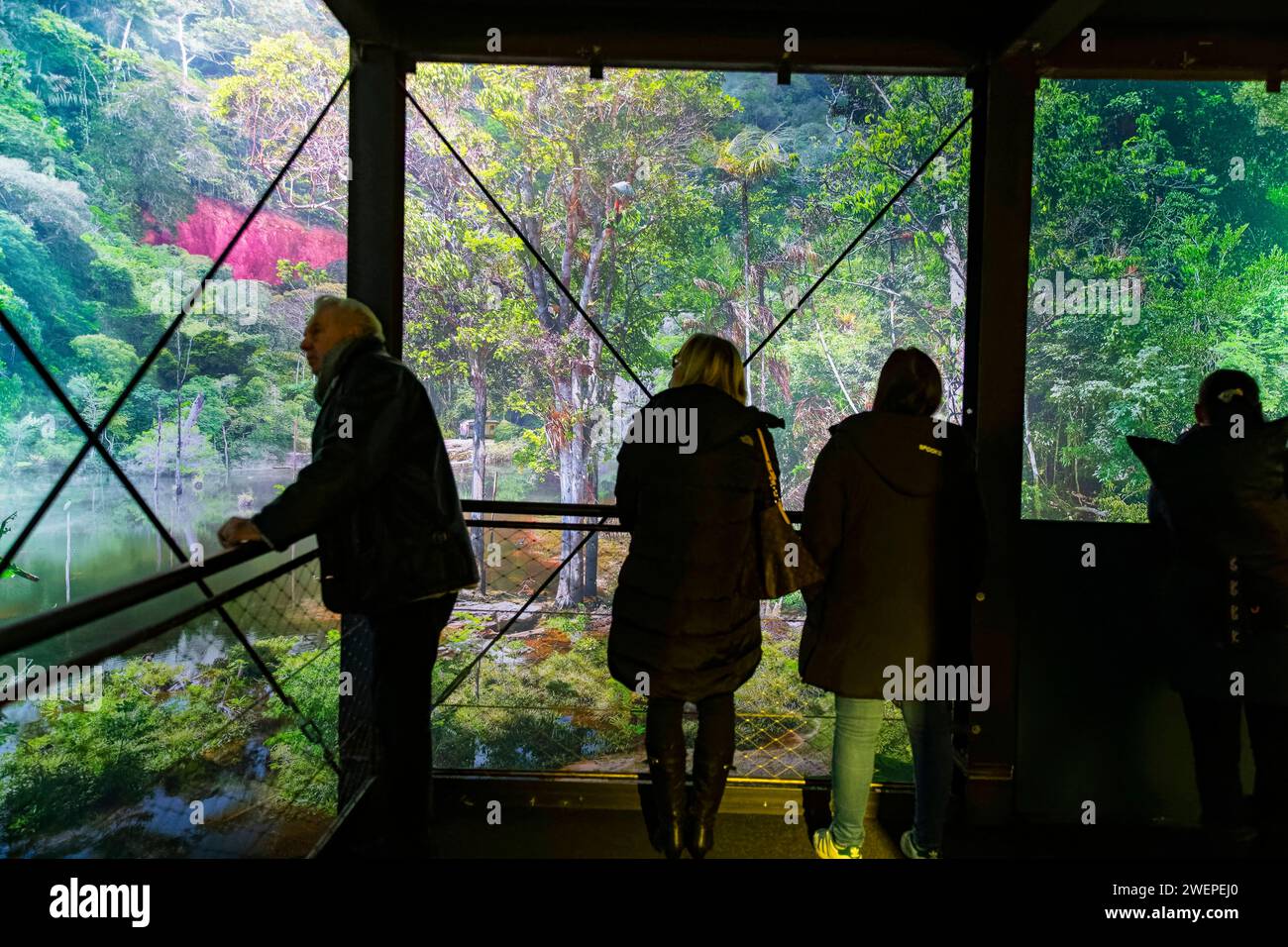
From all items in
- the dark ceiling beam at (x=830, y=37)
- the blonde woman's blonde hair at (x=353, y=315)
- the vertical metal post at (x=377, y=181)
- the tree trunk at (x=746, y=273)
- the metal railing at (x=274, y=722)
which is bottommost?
the metal railing at (x=274, y=722)

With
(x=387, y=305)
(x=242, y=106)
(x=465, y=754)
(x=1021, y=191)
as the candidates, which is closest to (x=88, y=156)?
(x=242, y=106)

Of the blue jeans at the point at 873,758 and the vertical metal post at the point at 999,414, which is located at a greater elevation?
the vertical metal post at the point at 999,414

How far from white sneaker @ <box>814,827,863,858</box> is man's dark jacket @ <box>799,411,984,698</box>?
0.43 meters

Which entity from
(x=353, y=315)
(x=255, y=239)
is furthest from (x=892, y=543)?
(x=255, y=239)

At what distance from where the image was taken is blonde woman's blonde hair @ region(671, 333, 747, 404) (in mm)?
2125

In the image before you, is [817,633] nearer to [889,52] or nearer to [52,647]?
[889,52]

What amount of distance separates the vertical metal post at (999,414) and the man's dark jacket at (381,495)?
159 cm

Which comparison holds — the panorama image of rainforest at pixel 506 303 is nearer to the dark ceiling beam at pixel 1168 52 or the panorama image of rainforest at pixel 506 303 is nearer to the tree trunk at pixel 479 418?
the tree trunk at pixel 479 418

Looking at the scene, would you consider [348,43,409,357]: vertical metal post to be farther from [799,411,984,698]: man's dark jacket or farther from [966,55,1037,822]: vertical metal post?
[966,55,1037,822]: vertical metal post

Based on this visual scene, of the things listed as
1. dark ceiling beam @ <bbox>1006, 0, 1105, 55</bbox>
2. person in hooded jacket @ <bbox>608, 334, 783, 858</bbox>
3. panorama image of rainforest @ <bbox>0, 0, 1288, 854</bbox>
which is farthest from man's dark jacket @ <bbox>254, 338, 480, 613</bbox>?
panorama image of rainforest @ <bbox>0, 0, 1288, 854</bbox>

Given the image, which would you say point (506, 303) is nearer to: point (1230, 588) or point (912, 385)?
point (912, 385)

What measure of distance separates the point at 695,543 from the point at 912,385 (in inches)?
25.6

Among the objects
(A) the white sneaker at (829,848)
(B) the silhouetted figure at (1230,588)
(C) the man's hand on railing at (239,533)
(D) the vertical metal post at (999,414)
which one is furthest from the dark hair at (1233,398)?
(C) the man's hand on railing at (239,533)

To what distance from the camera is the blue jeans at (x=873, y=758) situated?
2154 mm
